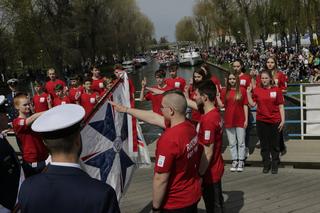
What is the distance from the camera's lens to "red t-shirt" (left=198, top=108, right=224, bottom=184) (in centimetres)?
462

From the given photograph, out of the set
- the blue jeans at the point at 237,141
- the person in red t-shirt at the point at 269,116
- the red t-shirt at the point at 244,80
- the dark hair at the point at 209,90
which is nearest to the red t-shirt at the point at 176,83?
the red t-shirt at the point at 244,80

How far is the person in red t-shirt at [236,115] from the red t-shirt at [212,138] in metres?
2.80

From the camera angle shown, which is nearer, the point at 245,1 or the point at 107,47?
the point at 245,1

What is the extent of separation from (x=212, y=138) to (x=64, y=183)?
2573mm

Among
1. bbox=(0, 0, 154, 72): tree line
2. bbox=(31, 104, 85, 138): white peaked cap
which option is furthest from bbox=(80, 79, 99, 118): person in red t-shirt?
bbox=(0, 0, 154, 72): tree line

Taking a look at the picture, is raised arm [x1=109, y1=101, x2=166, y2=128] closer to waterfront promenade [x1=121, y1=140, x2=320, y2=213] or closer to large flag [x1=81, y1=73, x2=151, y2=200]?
large flag [x1=81, y1=73, x2=151, y2=200]

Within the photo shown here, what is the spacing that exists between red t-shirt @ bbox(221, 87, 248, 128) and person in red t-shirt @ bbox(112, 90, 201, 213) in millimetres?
3832

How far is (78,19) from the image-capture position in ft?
195

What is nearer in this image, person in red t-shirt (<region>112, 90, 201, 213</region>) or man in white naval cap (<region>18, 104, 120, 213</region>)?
man in white naval cap (<region>18, 104, 120, 213</region>)

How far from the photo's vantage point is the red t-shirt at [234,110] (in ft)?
24.9

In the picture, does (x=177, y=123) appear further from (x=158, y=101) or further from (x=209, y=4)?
(x=209, y=4)

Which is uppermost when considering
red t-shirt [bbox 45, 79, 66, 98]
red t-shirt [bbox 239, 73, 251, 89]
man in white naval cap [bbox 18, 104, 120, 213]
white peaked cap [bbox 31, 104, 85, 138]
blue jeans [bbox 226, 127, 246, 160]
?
white peaked cap [bbox 31, 104, 85, 138]

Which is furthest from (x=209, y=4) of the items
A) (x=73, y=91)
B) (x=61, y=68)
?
(x=73, y=91)

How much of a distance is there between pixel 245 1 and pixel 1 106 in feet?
127
